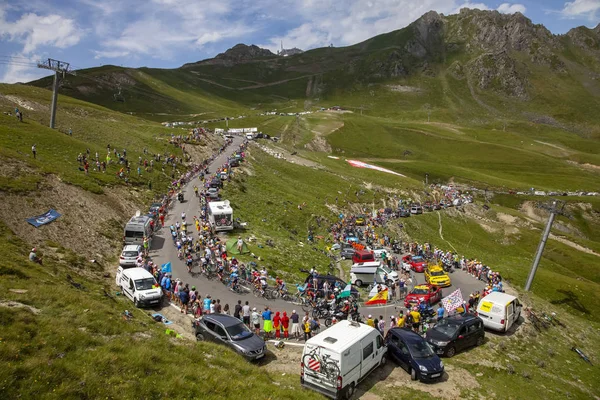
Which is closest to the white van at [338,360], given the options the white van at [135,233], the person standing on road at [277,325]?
the person standing on road at [277,325]

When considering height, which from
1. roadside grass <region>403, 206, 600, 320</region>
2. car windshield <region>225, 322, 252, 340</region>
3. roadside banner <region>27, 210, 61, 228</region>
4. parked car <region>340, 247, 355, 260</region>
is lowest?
roadside grass <region>403, 206, 600, 320</region>

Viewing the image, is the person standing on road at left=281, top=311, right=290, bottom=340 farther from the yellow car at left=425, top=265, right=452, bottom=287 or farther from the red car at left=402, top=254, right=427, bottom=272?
the red car at left=402, top=254, right=427, bottom=272

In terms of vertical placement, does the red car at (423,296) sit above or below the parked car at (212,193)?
below

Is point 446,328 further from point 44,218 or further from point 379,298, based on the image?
point 44,218

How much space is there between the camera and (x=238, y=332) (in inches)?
780

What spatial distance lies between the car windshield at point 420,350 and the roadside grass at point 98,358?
6.11 m

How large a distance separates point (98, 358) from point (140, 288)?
1158 cm

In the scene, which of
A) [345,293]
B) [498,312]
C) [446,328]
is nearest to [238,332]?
[345,293]

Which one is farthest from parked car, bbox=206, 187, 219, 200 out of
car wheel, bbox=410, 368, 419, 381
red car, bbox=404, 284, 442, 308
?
car wheel, bbox=410, 368, 419, 381

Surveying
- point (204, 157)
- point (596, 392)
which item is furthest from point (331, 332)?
point (204, 157)

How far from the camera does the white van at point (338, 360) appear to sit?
16141 mm

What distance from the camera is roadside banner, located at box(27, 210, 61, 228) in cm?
3325

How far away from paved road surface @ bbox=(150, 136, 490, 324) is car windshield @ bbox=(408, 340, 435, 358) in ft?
29.0

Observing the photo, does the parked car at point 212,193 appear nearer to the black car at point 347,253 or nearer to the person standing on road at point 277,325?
the black car at point 347,253
